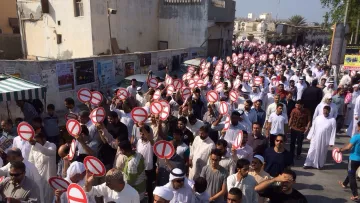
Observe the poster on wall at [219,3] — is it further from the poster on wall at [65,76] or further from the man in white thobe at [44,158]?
the man in white thobe at [44,158]

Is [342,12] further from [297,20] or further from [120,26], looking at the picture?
[297,20]

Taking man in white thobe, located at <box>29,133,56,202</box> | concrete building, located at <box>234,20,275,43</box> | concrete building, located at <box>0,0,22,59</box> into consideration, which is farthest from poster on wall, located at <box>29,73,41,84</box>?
concrete building, located at <box>234,20,275,43</box>

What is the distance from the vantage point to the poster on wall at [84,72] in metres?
11.6

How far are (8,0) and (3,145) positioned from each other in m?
32.4

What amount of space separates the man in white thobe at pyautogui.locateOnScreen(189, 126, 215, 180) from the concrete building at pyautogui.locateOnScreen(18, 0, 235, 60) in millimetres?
15558

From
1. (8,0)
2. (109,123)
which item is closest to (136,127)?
(109,123)

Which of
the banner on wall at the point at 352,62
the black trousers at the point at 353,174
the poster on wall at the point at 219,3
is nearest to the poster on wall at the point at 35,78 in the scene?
the black trousers at the point at 353,174

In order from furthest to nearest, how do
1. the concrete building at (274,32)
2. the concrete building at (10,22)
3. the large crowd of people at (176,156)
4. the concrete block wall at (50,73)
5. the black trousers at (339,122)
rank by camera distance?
the concrete building at (274,32), the concrete building at (10,22), the concrete block wall at (50,73), the black trousers at (339,122), the large crowd of people at (176,156)

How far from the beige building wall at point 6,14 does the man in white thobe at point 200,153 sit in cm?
3280

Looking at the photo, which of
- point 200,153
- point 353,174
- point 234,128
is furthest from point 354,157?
point 200,153

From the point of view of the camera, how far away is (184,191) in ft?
12.2

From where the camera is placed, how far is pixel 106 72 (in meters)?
12.9

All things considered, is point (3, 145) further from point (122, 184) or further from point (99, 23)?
point (99, 23)

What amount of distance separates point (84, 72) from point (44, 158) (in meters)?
7.67
